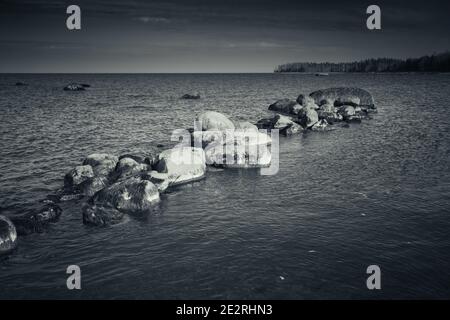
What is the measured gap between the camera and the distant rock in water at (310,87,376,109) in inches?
2281

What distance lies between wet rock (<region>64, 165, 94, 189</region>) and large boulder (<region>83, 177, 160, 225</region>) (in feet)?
11.2

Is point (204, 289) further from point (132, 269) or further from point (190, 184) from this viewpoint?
point (190, 184)

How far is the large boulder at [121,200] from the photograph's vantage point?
16797mm

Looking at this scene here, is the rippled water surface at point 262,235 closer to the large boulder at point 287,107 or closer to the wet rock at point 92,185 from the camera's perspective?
the wet rock at point 92,185

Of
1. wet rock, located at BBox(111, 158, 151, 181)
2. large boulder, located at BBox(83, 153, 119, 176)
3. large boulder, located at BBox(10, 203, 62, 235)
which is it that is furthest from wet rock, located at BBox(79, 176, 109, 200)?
large boulder, located at BBox(10, 203, 62, 235)

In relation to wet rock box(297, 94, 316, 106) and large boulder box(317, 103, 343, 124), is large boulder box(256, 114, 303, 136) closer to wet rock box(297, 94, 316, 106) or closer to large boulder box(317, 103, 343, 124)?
large boulder box(317, 103, 343, 124)

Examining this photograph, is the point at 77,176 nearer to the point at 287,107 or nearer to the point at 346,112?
the point at 346,112

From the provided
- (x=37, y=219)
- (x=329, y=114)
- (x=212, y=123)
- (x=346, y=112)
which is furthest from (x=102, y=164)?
(x=346, y=112)

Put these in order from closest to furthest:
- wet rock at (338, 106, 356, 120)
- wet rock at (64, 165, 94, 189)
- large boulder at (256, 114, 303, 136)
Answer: wet rock at (64, 165, 94, 189)
large boulder at (256, 114, 303, 136)
wet rock at (338, 106, 356, 120)

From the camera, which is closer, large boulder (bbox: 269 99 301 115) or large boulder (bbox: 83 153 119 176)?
large boulder (bbox: 83 153 119 176)

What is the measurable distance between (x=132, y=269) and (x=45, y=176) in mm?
13561

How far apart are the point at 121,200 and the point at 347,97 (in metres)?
48.4

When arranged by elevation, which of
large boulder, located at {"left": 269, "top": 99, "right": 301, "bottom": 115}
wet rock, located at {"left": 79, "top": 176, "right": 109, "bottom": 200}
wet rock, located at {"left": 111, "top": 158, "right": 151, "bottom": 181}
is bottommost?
wet rock, located at {"left": 79, "top": 176, "right": 109, "bottom": 200}

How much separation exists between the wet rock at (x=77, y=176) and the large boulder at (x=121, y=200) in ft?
11.2
